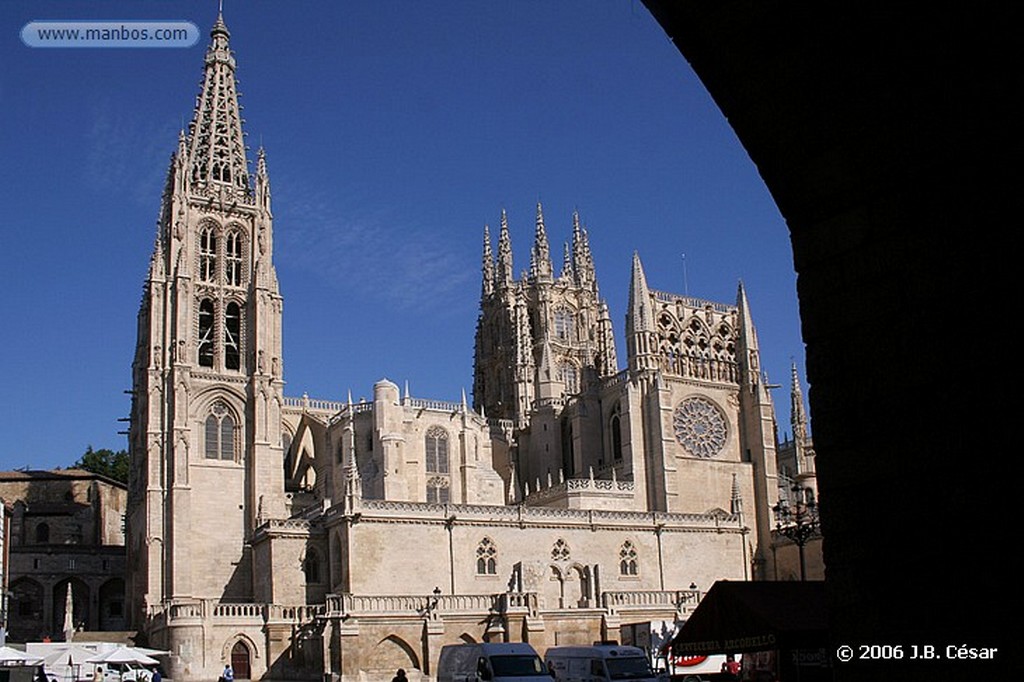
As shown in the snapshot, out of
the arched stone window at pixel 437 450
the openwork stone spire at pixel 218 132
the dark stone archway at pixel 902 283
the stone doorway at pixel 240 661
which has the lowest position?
the stone doorway at pixel 240 661

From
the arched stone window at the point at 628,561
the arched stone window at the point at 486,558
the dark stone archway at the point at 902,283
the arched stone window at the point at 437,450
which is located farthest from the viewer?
the arched stone window at the point at 437,450

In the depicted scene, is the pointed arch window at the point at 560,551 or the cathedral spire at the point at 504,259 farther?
the cathedral spire at the point at 504,259

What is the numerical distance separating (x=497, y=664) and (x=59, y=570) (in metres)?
40.4

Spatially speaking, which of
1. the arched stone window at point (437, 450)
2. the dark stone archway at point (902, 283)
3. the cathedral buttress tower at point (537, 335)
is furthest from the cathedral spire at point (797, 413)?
the dark stone archway at point (902, 283)

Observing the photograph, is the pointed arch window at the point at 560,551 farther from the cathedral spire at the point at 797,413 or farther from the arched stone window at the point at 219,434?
the cathedral spire at the point at 797,413

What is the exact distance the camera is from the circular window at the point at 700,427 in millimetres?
58312

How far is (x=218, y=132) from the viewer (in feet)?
204

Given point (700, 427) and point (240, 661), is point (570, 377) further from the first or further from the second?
point (240, 661)

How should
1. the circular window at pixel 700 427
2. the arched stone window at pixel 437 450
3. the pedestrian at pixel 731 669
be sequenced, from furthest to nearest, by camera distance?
the arched stone window at pixel 437 450 < the circular window at pixel 700 427 < the pedestrian at pixel 731 669

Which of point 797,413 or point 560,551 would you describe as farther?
point 797,413

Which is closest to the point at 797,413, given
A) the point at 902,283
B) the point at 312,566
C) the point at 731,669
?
the point at 312,566

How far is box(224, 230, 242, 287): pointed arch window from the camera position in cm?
5855

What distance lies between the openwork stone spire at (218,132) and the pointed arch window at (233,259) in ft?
8.92

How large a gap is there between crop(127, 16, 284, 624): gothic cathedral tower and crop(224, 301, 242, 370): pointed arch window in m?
0.05
